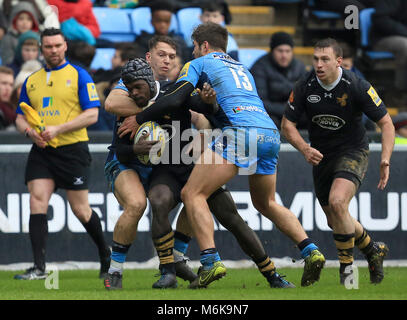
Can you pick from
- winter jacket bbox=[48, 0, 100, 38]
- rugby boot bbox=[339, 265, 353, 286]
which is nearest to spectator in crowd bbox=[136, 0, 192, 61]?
winter jacket bbox=[48, 0, 100, 38]

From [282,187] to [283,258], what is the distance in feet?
2.65

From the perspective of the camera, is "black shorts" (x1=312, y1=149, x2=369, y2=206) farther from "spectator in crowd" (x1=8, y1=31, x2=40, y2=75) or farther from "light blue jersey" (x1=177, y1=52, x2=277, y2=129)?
"spectator in crowd" (x1=8, y1=31, x2=40, y2=75)

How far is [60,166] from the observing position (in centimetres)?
957

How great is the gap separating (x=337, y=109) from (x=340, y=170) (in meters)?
0.56

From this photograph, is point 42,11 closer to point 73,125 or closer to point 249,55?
point 249,55

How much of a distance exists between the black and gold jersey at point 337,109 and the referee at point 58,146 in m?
2.19

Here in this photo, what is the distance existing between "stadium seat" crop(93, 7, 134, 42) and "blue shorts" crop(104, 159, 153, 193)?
7449 millimetres

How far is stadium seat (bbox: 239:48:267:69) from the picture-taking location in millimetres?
14547

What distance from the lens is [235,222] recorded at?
8.09 meters

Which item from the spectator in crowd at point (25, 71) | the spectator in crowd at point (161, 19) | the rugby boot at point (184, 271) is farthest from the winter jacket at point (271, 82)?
the rugby boot at point (184, 271)

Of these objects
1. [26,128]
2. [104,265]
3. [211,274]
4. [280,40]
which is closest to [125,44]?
[280,40]
